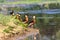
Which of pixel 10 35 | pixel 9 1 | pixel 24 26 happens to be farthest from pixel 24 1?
pixel 10 35

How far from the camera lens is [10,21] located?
16297mm

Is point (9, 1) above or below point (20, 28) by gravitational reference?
below

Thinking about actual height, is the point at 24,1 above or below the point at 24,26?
below

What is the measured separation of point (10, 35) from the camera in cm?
1420

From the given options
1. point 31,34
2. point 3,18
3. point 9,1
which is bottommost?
point 9,1

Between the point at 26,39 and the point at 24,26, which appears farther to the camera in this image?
the point at 24,26

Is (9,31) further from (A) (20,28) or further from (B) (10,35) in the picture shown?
(A) (20,28)

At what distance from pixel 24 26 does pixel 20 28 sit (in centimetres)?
130

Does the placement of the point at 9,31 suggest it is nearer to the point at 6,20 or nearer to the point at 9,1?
the point at 6,20

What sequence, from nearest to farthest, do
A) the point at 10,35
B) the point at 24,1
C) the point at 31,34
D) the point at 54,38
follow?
the point at 10,35, the point at 54,38, the point at 31,34, the point at 24,1

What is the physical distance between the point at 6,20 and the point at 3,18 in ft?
0.70

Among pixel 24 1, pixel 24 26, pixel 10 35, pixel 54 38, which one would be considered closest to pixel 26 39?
pixel 10 35

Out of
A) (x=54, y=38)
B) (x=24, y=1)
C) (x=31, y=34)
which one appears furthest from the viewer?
(x=24, y=1)

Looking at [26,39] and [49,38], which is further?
[49,38]
